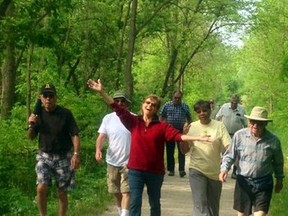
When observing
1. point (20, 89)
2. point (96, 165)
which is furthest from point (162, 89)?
point (96, 165)

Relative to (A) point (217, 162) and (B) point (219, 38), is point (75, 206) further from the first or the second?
(B) point (219, 38)

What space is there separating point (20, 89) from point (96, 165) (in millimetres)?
5174

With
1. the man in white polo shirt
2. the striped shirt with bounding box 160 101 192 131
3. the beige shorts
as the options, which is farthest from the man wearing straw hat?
the striped shirt with bounding box 160 101 192 131

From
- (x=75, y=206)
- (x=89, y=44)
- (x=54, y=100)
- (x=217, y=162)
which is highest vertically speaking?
(x=89, y=44)

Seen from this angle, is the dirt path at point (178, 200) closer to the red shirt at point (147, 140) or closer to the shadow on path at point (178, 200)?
the shadow on path at point (178, 200)

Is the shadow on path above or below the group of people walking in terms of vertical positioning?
below

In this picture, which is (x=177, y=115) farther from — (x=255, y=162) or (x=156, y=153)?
(x=255, y=162)

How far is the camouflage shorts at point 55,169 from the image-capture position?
9.17 m

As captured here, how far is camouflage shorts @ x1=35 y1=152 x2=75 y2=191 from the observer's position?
361 inches

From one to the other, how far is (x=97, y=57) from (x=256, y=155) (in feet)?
60.9

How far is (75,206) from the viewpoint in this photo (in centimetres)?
1147

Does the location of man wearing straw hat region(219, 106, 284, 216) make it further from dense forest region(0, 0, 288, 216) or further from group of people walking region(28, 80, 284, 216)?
dense forest region(0, 0, 288, 216)

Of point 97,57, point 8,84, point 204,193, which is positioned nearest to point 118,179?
point 204,193

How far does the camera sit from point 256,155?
8266 millimetres
